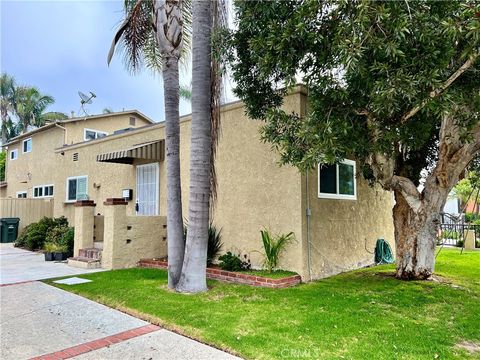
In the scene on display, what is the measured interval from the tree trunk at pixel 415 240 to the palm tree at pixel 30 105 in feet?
134

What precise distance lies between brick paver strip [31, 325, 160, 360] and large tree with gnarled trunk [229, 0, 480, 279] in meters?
3.77

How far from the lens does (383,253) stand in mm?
12258

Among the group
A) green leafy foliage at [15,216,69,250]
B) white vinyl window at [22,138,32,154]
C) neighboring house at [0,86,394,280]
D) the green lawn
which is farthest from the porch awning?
white vinyl window at [22,138,32,154]

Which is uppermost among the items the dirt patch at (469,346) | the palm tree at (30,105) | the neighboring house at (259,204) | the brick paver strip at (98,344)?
the palm tree at (30,105)

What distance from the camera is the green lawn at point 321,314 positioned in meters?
4.71

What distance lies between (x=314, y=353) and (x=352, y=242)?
266 inches

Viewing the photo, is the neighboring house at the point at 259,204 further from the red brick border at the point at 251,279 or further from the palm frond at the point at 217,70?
the palm frond at the point at 217,70

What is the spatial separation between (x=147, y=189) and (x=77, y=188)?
5.74m

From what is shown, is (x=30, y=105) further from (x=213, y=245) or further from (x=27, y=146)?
(x=213, y=245)

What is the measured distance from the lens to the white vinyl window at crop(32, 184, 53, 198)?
20438 millimetres

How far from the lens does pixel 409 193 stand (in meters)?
8.70

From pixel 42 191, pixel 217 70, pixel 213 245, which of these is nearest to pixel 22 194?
pixel 42 191

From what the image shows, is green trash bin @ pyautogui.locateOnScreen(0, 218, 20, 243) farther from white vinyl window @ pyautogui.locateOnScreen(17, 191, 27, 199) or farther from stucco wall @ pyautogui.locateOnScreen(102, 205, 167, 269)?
stucco wall @ pyautogui.locateOnScreen(102, 205, 167, 269)

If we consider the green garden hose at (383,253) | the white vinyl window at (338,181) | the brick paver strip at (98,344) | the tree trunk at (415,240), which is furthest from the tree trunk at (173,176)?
the green garden hose at (383,253)
